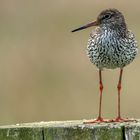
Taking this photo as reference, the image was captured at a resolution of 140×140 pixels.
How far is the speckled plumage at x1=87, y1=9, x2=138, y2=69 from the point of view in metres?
8.81

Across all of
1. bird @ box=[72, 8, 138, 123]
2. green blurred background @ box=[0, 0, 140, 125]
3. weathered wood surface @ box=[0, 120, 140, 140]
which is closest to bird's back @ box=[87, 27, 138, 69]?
bird @ box=[72, 8, 138, 123]

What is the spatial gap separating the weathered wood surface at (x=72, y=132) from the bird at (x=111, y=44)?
6.61ft

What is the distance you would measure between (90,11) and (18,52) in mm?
5213

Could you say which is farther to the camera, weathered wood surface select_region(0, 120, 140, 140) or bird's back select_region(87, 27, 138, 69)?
bird's back select_region(87, 27, 138, 69)

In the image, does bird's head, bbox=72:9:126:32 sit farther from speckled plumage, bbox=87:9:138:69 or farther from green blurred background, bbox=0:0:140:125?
green blurred background, bbox=0:0:140:125

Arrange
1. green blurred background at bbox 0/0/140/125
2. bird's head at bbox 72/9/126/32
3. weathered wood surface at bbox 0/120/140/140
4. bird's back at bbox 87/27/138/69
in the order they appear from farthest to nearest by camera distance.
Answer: green blurred background at bbox 0/0/140/125
bird's head at bbox 72/9/126/32
bird's back at bbox 87/27/138/69
weathered wood surface at bbox 0/120/140/140

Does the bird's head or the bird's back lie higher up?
the bird's head

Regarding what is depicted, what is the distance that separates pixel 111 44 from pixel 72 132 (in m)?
2.58

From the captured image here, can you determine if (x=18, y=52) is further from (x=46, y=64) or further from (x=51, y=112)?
(x=51, y=112)

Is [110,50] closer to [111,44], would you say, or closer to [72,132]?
[111,44]

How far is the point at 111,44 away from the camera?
9.02 meters

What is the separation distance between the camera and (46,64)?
14430 mm

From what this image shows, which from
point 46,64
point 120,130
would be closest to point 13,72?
point 46,64

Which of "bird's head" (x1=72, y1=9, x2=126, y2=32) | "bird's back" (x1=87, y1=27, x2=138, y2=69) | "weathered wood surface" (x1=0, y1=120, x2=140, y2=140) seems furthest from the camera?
"bird's head" (x1=72, y1=9, x2=126, y2=32)
